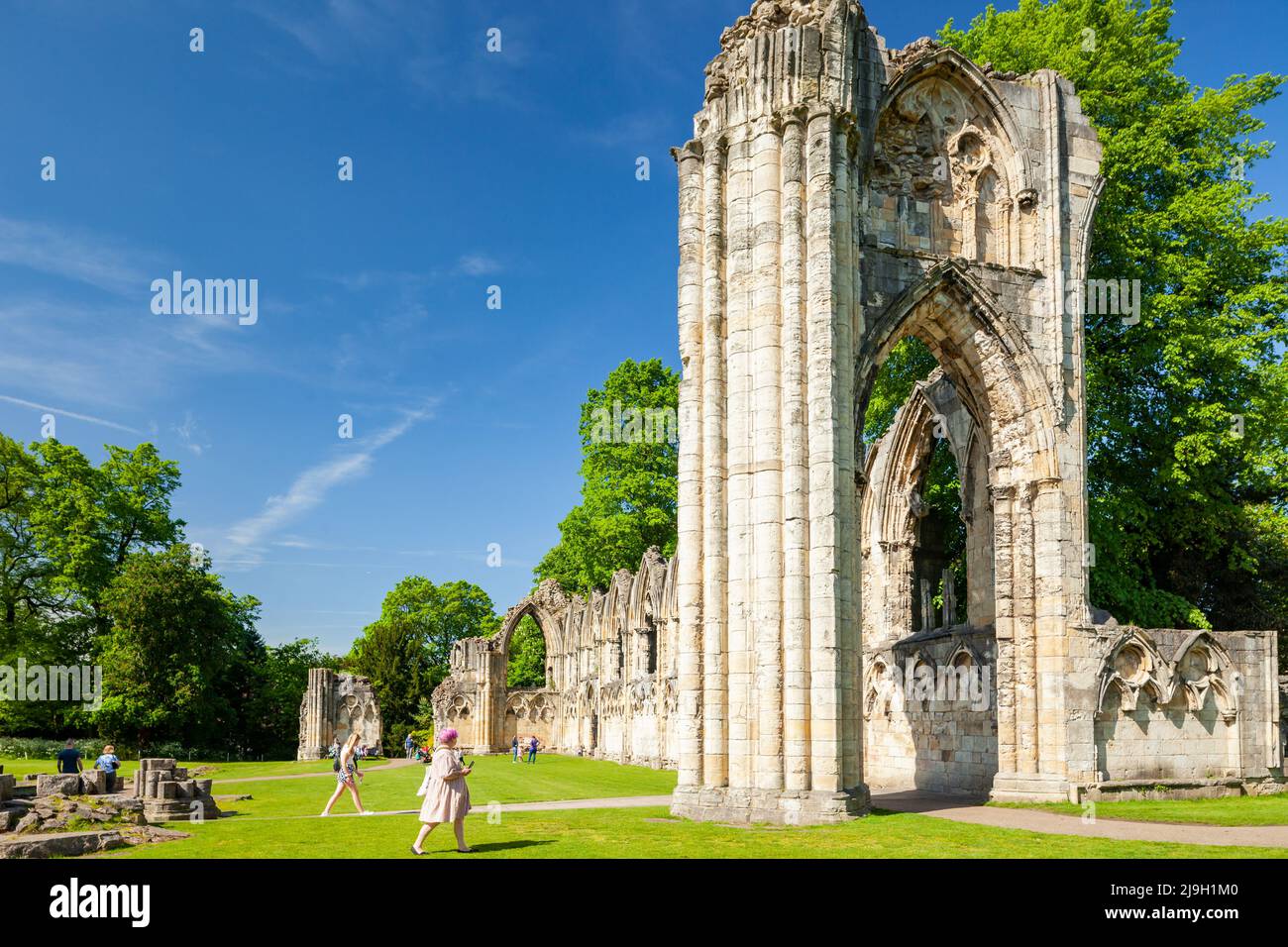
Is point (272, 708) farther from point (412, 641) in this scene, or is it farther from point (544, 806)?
point (544, 806)

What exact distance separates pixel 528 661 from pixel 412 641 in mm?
6183

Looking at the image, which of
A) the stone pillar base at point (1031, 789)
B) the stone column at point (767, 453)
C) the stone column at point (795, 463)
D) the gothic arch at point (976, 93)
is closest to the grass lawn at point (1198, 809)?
the stone pillar base at point (1031, 789)

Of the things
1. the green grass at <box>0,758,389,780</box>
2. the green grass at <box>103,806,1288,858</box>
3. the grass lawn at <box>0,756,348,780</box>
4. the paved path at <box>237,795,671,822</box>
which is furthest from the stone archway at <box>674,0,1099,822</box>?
the grass lawn at <box>0,756,348,780</box>

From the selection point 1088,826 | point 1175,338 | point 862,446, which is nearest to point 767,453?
point 862,446

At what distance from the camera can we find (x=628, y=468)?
4084 cm

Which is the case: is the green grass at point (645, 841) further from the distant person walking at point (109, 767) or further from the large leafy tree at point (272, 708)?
the large leafy tree at point (272, 708)

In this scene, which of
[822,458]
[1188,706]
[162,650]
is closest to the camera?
[822,458]

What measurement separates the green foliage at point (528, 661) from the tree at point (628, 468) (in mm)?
12812

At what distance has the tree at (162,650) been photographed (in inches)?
1449

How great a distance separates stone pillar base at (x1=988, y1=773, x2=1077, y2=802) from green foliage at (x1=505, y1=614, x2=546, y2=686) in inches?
1547

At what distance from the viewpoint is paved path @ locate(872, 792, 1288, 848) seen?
11.3 meters

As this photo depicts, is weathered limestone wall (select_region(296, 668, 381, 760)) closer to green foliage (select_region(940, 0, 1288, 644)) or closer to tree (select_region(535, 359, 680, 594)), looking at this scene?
tree (select_region(535, 359, 680, 594))

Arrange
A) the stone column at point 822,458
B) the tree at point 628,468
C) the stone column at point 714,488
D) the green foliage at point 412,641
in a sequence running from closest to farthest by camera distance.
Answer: the stone column at point 822,458, the stone column at point 714,488, the tree at point 628,468, the green foliage at point 412,641
